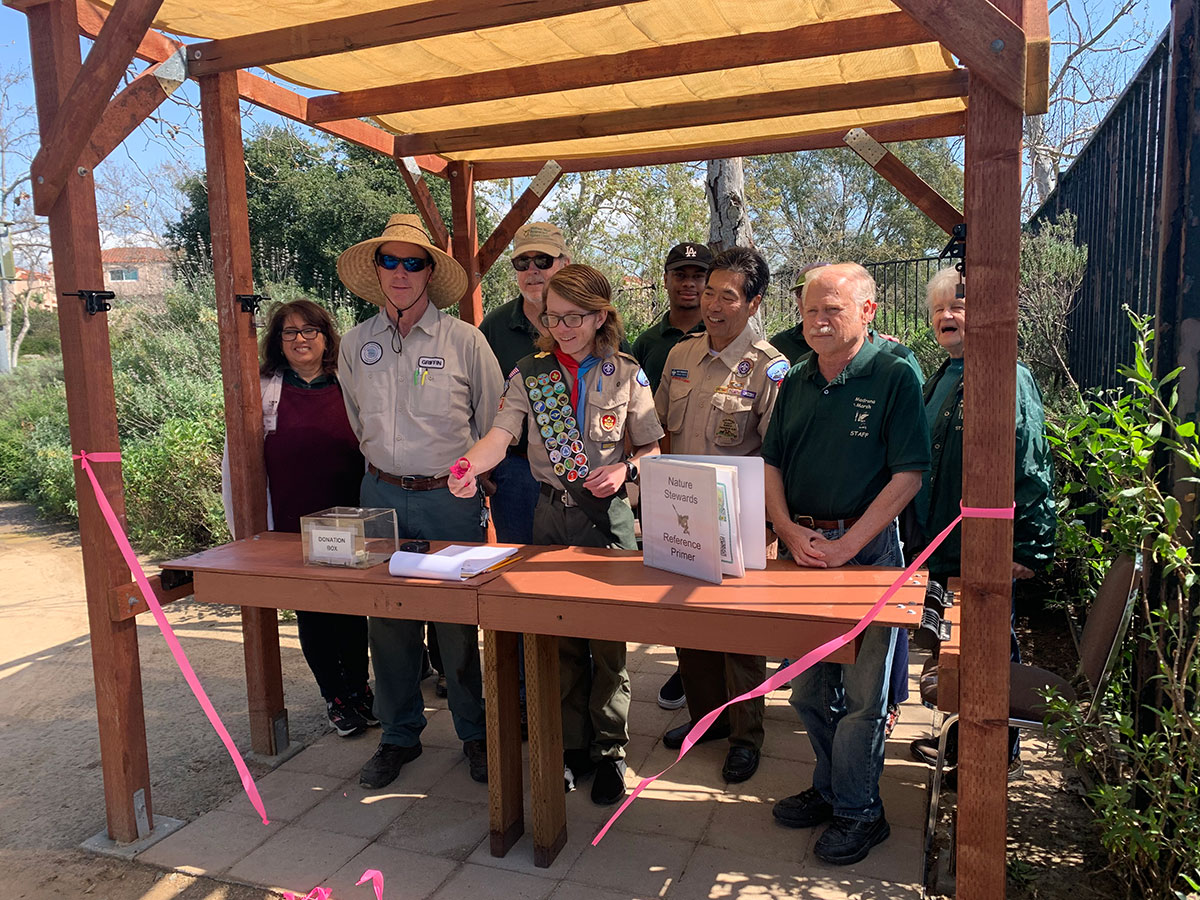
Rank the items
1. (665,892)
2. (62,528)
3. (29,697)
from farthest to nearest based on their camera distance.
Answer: (62,528) → (29,697) → (665,892)

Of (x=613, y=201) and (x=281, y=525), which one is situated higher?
(x=613, y=201)

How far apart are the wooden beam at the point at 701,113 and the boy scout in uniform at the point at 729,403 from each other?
975 mm

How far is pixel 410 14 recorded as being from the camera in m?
2.82

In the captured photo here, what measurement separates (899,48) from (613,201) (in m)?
12.8

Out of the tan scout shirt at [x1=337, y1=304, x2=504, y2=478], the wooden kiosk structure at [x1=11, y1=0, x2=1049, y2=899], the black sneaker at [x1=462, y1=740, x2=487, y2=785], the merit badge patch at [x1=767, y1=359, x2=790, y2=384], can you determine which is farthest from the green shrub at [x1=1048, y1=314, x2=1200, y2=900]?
the tan scout shirt at [x1=337, y1=304, x2=504, y2=478]

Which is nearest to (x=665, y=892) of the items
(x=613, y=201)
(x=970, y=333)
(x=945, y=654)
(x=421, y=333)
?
(x=945, y=654)

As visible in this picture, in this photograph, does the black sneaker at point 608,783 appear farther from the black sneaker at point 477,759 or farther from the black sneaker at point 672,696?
the black sneaker at point 672,696

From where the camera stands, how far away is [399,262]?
3.28 m

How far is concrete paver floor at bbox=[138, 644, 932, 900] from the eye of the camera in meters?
2.63

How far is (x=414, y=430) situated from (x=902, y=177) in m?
2.53

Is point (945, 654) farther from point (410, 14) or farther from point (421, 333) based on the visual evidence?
point (410, 14)

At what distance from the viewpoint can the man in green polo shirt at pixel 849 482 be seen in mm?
2580

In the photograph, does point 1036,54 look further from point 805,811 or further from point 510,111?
point 510,111

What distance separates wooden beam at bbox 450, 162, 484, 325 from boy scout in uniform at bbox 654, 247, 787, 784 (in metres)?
2.21
